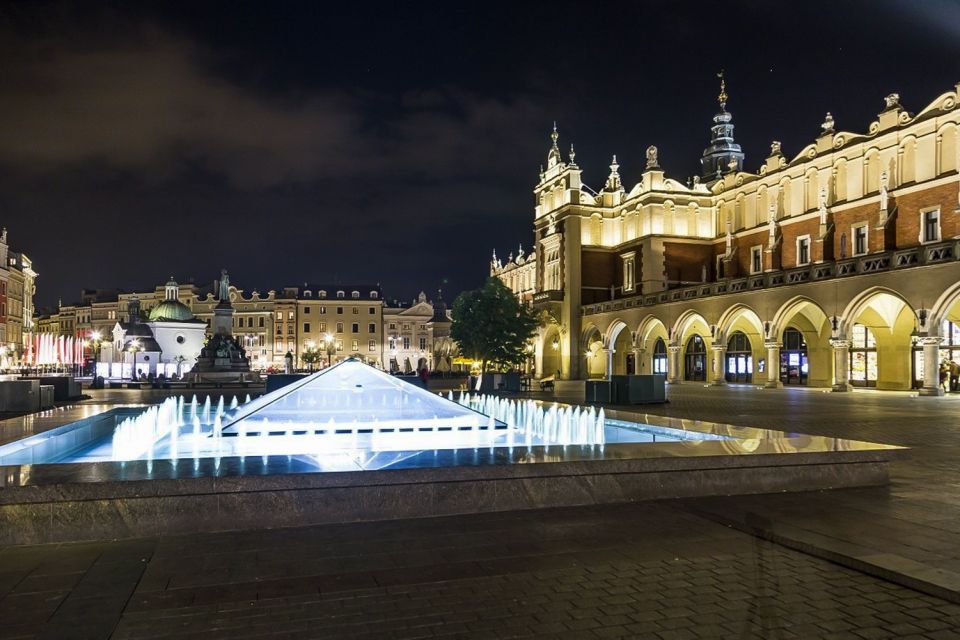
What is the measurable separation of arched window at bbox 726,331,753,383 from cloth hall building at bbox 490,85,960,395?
0.09 metres

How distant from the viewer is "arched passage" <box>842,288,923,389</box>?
32.2 metres

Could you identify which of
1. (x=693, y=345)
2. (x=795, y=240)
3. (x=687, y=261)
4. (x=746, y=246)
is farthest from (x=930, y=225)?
(x=687, y=261)

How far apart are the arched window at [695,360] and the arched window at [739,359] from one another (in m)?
2.05

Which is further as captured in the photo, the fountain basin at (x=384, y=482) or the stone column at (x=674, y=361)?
the stone column at (x=674, y=361)

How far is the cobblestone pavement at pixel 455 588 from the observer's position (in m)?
4.00

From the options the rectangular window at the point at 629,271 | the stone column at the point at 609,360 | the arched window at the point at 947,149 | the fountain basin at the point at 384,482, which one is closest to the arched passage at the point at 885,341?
the arched window at the point at 947,149

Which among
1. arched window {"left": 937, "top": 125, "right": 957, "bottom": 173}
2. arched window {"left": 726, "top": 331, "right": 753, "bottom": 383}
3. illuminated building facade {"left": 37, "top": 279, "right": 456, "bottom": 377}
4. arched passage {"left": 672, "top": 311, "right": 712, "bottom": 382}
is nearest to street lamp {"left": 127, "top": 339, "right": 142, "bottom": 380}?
illuminated building facade {"left": 37, "top": 279, "right": 456, "bottom": 377}

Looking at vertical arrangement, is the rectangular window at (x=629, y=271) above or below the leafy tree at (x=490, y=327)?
above

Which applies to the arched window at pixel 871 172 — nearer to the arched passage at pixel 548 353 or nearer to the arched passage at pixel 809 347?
the arched passage at pixel 809 347

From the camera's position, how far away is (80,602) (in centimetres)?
432

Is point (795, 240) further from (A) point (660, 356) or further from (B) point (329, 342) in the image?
(B) point (329, 342)

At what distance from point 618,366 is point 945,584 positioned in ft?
156

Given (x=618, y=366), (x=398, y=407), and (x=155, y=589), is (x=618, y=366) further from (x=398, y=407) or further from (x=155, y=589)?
(x=155, y=589)

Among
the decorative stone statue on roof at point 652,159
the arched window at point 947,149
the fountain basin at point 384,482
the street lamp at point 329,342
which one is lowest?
the fountain basin at point 384,482
